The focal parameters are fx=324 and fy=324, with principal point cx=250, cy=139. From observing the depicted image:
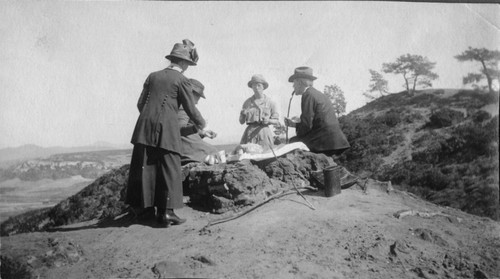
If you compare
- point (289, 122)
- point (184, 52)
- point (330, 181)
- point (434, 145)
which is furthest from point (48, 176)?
point (434, 145)

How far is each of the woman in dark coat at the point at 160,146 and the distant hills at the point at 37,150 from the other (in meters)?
1.80

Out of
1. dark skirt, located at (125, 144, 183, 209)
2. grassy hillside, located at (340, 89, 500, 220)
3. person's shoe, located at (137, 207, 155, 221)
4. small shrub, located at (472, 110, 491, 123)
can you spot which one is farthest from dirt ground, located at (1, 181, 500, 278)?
small shrub, located at (472, 110, 491, 123)

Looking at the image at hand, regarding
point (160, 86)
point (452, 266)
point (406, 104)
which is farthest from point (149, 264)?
point (406, 104)

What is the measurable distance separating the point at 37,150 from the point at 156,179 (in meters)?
2.28

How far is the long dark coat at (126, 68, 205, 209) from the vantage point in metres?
3.52

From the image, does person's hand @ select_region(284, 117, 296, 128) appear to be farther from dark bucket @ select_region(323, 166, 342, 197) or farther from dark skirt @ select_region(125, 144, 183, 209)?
dark skirt @ select_region(125, 144, 183, 209)

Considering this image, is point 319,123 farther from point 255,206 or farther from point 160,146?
point 160,146

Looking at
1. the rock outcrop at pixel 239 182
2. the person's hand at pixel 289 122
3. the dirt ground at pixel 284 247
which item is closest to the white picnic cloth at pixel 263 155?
the rock outcrop at pixel 239 182

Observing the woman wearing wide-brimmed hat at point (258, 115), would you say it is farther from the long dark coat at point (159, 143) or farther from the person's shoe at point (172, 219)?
the person's shoe at point (172, 219)

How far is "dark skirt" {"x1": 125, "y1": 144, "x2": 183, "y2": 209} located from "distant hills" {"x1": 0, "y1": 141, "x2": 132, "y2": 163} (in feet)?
5.89

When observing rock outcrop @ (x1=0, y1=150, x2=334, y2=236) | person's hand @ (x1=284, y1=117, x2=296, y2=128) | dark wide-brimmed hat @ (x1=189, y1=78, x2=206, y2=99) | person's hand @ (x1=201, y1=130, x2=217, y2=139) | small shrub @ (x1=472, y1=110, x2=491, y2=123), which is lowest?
rock outcrop @ (x1=0, y1=150, x2=334, y2=236)

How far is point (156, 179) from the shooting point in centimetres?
359

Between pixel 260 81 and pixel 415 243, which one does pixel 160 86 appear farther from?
pixel 415 243

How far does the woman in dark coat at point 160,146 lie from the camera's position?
11.5 ft
